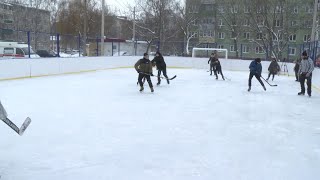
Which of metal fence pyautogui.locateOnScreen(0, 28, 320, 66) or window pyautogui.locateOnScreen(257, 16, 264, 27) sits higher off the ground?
window pyautogui.locateOnScreen(257, 16, 264, 27)

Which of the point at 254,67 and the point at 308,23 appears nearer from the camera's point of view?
the point at 254,67

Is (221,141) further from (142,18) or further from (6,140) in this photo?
(142,18)

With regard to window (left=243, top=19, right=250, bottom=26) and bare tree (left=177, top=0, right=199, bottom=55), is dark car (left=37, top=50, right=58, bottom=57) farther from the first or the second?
window (left=243, top=19, right=250, bottom=26)

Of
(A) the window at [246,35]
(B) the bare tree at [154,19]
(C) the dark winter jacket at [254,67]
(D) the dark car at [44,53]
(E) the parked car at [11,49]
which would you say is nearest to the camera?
(C) the dark winter jacket at [254,67]

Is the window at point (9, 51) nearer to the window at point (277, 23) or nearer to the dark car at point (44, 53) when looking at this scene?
the dark car at point (44, 53)

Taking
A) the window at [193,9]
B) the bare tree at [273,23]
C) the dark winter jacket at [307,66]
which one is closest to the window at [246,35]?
the bare tree at [273,23]

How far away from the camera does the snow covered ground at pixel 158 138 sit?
3.77 meters

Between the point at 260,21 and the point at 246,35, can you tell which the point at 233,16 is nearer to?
the point at 246,35

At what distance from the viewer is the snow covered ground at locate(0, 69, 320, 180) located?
12.4ft

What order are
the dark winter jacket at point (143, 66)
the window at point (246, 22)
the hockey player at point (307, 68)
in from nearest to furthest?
the dark winter jacket at point (143, 66) < the hockey player at point (307, 68) < the window at point (246, 22)

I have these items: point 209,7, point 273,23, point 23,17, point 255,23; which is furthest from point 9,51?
point 209,7

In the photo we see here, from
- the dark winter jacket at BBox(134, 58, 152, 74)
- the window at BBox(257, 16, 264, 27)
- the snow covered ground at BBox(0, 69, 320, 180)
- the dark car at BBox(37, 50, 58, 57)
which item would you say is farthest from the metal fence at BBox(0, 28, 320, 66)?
the window at BBox(257, 16, 264, 27)

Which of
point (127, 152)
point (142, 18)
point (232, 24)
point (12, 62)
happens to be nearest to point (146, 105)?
point (127, 152)

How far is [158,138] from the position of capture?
5.14 m
